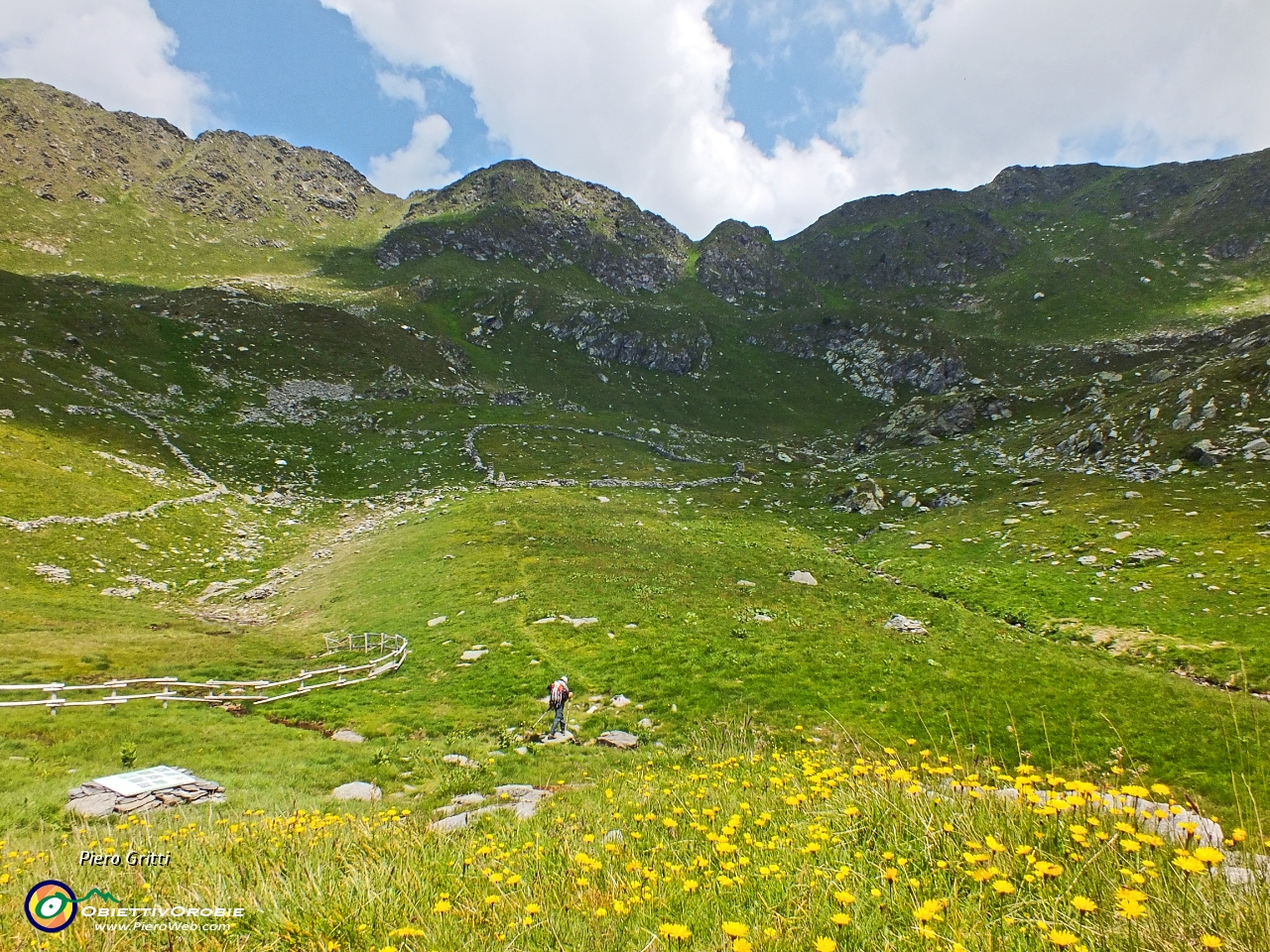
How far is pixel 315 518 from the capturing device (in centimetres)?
4375

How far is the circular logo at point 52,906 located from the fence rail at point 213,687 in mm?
15196

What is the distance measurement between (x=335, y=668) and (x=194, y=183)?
204 m

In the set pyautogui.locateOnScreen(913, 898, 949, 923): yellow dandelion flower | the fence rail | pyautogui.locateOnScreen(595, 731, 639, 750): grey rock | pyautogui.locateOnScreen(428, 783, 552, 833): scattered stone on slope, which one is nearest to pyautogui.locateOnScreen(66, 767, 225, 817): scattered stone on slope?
pyautogui.locateOnScreen(428, 783, 552, 833): scattered stone on slope

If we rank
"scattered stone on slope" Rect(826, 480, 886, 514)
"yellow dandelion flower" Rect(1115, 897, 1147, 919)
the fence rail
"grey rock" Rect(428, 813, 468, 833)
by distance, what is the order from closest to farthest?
"yellow dandelion flower" Rect(1115, 897, 1147, 919) < "grey rock" Rect(428, 813, 468, 833) < the fence rail < "scattered stone on slope" Rect(826, 480, 886, 514)

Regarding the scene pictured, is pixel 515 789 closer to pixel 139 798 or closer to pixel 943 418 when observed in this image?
pixel 139 798

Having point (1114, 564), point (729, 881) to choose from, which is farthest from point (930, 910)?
point (1114, 564)

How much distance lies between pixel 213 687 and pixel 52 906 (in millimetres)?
17391

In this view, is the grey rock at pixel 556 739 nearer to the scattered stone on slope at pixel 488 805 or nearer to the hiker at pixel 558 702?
the hiker at pixel 558 702

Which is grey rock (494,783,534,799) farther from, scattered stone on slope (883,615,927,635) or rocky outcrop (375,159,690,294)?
rocky outcrop (375,159,690,294)

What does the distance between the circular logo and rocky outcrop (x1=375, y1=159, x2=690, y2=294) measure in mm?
159723

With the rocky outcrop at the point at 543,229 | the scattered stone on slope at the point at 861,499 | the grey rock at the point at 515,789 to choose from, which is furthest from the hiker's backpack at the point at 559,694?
the rocky outcrop at the point at 543,229

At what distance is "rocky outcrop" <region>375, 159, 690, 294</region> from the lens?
14950 cm

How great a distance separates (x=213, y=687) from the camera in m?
18.1

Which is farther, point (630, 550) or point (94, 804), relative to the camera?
point (630, 550)
